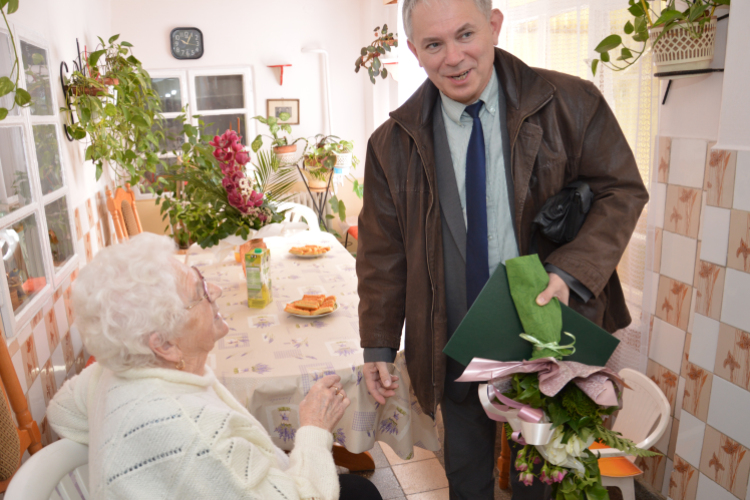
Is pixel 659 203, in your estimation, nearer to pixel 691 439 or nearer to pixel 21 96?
pixel 691 439

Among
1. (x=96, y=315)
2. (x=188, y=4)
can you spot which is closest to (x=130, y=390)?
(x=96, y=315)

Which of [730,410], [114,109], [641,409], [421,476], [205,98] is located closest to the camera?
[730,410]

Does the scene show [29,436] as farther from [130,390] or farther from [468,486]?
[468,486]

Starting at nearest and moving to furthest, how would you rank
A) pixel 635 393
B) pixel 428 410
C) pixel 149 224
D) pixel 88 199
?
pixel 428 410
pixel 635 393
pixel 88 199
pixel 149 224

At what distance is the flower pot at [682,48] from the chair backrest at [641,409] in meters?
1.01

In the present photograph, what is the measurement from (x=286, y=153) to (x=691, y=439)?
4110mm

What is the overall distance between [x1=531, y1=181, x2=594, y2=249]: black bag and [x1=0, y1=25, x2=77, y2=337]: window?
5.05 ft

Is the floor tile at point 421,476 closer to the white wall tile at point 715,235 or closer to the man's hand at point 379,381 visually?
the man's hand at point 379,381

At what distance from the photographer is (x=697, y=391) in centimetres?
176

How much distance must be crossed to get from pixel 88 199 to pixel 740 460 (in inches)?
134

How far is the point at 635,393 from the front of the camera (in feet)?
6.62

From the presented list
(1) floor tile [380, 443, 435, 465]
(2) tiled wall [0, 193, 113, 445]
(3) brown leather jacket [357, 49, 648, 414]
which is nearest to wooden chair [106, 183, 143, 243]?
(2) tiled wall [0, 193, 113, 445]

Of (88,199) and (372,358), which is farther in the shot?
(88,199)

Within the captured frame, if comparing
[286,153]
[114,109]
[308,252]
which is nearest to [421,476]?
[308,252]
